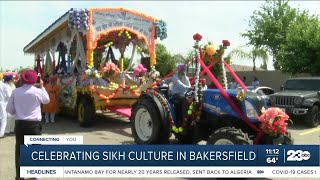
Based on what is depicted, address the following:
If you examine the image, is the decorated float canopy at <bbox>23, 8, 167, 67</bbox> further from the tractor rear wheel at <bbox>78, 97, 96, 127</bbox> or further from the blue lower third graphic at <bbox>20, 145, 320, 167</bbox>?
the blue lower third graphic at <bbox>20, 145, 320, 167</bbox>

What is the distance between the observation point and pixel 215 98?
7.05 m

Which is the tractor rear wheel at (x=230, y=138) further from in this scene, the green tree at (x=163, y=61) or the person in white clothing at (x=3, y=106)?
the green tree at (x=163, y=61)

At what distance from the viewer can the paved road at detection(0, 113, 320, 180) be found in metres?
8.30

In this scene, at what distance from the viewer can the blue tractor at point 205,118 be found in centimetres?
632

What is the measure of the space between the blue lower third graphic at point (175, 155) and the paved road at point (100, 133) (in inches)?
65.3

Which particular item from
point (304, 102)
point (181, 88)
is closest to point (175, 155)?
point (181, 88)

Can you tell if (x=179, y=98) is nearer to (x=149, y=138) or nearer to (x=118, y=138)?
(x=149, y=138)

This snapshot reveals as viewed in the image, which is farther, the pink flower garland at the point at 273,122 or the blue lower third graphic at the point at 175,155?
the pink flower garland at the point at 273,122

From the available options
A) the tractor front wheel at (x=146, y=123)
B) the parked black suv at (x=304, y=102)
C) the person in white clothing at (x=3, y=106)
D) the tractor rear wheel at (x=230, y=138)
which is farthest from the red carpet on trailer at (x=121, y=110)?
the tractor rear wheel at (x=230, y=138)

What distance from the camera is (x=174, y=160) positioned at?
18.8 ft

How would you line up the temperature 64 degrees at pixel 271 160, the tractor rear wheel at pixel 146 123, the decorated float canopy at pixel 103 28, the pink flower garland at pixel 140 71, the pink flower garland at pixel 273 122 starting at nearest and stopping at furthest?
the temperature 64 degrees at pixel 271 160 → the pink flower garland at pixel 273 122 → the tractor rear wheel at pixel 146 123 → the decorated float canopy at pixel 103 28 → the pink flower garland at pixel 140 71

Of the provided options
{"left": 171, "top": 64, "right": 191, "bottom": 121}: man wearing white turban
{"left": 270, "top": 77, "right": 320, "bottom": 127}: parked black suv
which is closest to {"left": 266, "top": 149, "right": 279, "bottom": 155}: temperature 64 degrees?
{"left": 171, "top": 64, "right": 191, "bottom": 121}: man wearing white turban

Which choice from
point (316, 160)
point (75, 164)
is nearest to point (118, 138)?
point (75, 164)

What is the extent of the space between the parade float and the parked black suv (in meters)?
4.27
